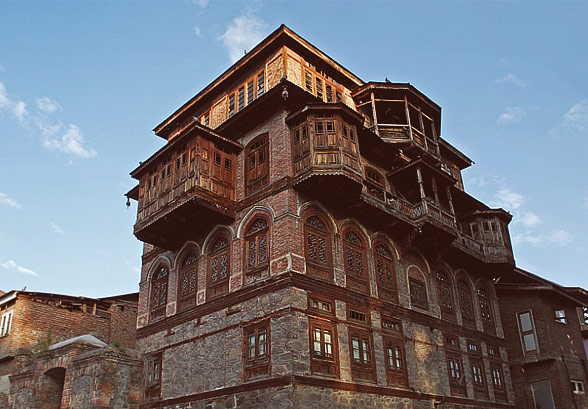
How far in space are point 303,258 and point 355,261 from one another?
10.2 feet

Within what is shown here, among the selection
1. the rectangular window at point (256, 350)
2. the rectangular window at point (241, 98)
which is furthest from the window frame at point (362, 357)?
the rectangular window at point (241, 98)

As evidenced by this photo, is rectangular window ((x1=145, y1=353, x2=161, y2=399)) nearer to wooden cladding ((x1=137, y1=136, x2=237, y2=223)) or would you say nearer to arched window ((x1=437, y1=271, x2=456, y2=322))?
wooden cladding ((x1=137, y1=136, x2=237, y2=223))

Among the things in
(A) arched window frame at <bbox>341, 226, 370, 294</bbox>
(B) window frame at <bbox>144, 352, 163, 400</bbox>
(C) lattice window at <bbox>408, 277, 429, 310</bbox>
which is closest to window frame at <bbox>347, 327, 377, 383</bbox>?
(A) arched window frame at <bbox>341, 226, 370, 294</bbox>

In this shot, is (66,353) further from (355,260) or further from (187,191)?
(355,260)

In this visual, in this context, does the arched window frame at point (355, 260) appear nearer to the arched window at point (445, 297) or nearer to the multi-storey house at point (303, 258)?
the multi-storey house at point (303, 258)

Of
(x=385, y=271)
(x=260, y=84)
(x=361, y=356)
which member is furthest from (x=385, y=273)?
(x=260, y=84)

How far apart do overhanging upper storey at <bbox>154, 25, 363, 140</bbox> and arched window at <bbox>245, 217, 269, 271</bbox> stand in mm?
5630

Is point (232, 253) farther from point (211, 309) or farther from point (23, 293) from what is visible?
point (23, 293)

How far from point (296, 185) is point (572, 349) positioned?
19.8m

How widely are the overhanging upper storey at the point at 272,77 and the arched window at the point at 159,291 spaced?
7.57 metres

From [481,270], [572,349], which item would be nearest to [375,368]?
[481,270]

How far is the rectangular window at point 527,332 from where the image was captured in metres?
29.5

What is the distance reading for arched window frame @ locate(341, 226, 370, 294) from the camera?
71.6ft

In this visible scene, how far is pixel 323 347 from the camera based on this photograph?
19.1 metres
